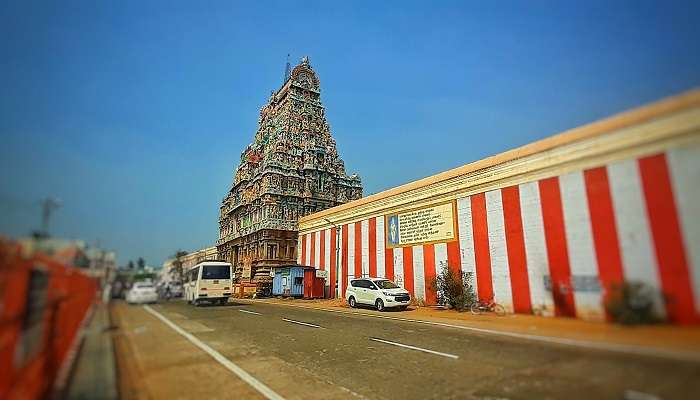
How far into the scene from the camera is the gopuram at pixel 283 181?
46.8 metres

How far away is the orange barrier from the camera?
5.69ft

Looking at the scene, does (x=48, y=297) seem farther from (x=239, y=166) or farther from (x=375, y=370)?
(x=239, y=166)

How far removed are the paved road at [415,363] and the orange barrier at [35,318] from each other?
59 centimetres

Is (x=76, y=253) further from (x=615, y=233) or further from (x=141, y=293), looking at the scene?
(x=615, y=233)

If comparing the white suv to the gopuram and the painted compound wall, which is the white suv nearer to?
the painted compound wall

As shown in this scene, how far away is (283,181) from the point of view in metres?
48.9

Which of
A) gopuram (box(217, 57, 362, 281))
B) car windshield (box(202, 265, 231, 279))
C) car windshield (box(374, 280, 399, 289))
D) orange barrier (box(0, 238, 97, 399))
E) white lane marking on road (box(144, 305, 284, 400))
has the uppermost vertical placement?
gopuram (box(217, 57, 362, 281))

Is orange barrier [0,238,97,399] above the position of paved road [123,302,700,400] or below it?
above

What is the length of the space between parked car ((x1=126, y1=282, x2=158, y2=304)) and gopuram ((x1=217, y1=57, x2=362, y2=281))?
42025 mm

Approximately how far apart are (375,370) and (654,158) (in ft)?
22.4

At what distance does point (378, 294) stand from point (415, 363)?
13428 millimetres

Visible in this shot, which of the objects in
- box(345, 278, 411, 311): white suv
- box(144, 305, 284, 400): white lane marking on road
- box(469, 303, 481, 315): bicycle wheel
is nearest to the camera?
box(144, 305, 284, 400): white lane marking on road

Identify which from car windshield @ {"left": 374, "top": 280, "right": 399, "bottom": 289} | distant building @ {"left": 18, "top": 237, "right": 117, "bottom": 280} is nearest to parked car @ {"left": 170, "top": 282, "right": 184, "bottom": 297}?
distant building @ {"left": 18, "top": 237, "right": 117, "bottom": 280}

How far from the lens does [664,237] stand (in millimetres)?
1347
